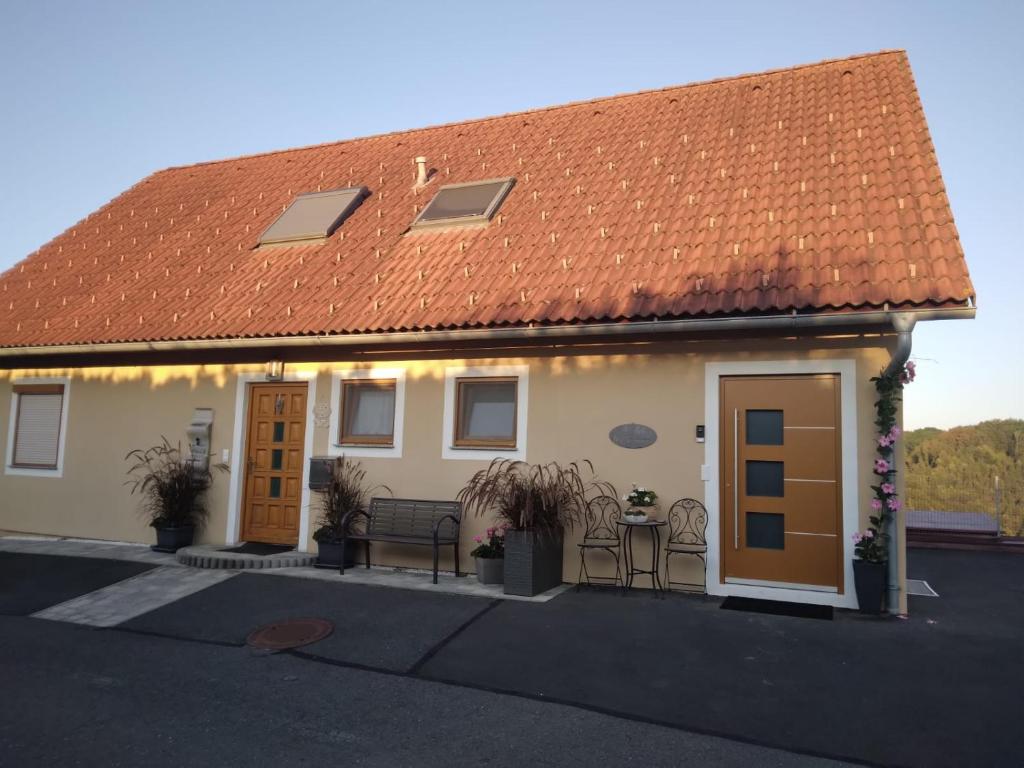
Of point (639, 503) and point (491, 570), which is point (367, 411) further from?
point (639, 503)

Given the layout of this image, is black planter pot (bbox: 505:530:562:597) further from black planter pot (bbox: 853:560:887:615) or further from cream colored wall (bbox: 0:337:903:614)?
black planter pot (bbox: 853:560:887:615)

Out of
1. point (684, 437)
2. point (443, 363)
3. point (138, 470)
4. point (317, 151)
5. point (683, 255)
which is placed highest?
point (317, 151)

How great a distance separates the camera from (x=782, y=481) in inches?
274

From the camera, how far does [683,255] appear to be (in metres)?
7.75

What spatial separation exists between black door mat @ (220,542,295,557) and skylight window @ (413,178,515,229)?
4.61 metres

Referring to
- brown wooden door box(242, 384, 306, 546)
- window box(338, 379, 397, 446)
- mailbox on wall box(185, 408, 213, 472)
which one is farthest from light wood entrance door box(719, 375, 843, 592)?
mailbox on wall box(185, 408, 213, 472)

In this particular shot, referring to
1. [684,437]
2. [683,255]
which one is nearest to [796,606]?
[684,437]

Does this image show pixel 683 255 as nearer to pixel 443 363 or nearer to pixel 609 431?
pixel 609 431

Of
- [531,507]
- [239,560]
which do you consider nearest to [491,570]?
[531,507]

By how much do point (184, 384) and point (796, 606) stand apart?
8046mm

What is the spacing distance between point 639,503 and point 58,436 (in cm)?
876

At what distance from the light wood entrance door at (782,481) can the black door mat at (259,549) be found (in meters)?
5.25

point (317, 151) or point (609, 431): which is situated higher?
point (317, 151)

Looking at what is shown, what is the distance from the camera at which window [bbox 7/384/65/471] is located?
10812 mm
